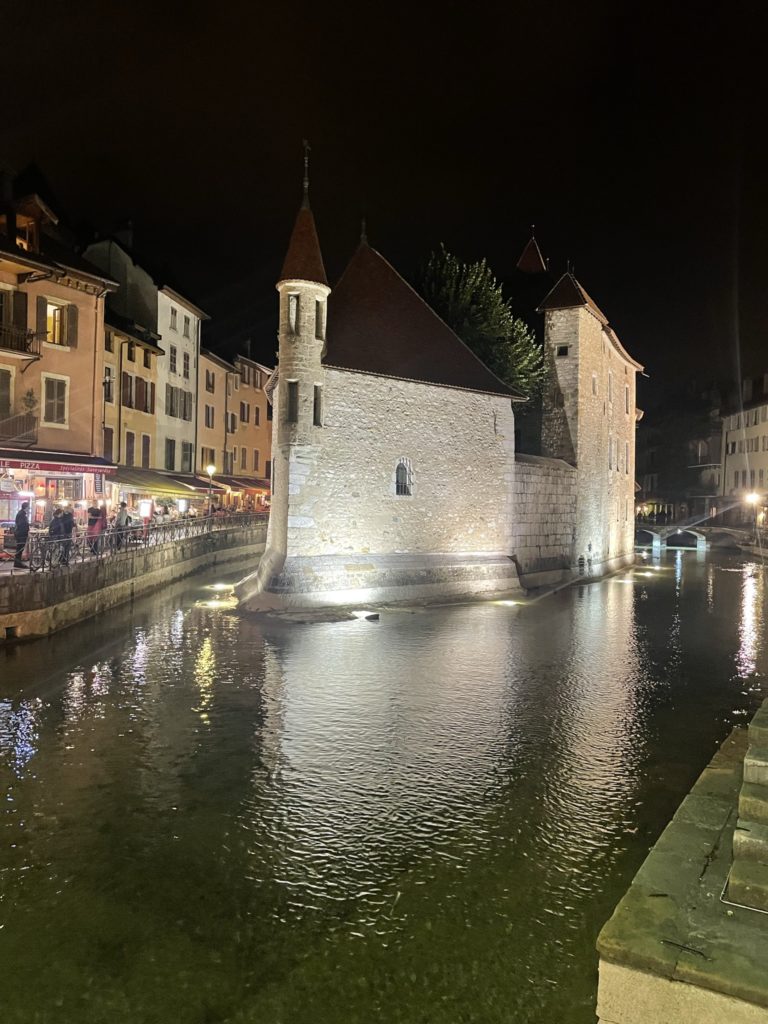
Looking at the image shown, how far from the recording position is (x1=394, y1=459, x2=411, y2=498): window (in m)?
21.9

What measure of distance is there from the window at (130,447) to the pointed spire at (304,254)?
13347mm

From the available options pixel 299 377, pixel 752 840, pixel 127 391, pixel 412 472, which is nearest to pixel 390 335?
pixel 299 377

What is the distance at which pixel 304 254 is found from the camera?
19531mm

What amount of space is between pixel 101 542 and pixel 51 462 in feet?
15.9

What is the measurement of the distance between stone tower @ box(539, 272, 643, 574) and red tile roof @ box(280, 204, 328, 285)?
12073 millimetres

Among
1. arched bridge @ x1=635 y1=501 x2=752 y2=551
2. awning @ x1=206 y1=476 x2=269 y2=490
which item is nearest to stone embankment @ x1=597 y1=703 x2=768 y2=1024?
awning @ x1=206 y1=476 x2=269 y2=490

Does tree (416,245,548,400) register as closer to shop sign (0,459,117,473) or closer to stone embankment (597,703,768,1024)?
shop sign (0,459,117,473)

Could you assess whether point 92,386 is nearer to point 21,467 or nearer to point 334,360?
point 21,467

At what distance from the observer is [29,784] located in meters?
7.76

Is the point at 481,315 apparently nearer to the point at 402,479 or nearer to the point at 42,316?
the point at 402,479

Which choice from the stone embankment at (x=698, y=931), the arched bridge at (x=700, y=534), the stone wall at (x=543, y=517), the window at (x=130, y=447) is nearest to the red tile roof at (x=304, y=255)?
the stone wall at (x=543, y=517)

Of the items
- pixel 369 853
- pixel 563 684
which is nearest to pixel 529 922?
pixel 369 853

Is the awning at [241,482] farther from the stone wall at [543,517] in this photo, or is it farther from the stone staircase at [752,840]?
the stone staircase at [752,840]

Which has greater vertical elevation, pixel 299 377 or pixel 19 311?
pixel 19 311
